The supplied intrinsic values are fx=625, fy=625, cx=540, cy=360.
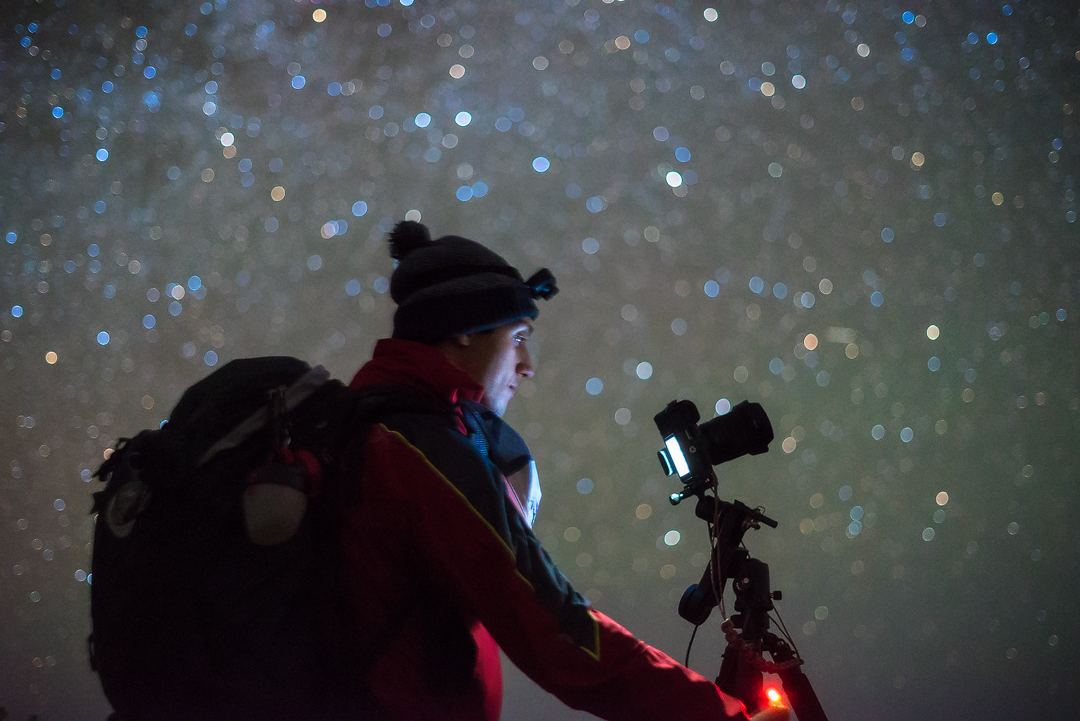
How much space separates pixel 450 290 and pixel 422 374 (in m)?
0.11

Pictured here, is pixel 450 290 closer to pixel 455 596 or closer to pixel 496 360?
pixel 496 360

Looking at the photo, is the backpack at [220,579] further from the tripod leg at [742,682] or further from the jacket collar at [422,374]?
the tripod leg at [742,682]

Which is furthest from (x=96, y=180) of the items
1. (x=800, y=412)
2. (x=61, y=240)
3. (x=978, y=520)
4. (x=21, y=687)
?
(x=978, y=520)

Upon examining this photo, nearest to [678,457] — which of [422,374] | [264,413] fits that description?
[422,374]

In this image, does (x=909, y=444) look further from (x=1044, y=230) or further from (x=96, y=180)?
(x=96, y=180)

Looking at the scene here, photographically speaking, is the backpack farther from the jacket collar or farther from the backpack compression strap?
the jacket collar

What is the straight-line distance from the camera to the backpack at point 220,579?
52 centimetres

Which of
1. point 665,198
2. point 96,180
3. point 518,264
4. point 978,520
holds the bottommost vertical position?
point 978,520

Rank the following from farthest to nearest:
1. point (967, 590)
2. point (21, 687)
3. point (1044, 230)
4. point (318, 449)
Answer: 1. point (1044, 230)
2. point (967, 590)
3. point (21, 687)
4. point (318, 449)

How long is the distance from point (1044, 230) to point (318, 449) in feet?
6.61

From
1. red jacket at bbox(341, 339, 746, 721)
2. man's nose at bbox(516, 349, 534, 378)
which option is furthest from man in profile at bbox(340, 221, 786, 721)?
man's nose at bbox(516, 349, 534, 378)

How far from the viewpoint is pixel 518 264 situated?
1.54 meters

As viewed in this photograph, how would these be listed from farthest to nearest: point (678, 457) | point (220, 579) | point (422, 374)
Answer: point (678, 457), point (422, 374), point (220, 579)

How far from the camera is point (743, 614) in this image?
73 cm
